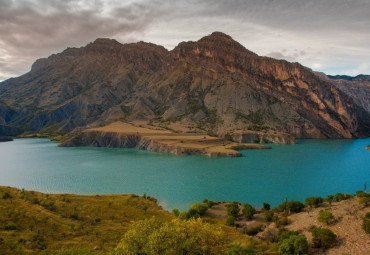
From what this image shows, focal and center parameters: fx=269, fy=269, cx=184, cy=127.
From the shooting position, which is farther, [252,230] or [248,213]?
[248,213]

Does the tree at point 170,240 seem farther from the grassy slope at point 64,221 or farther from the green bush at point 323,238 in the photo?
the green bush at point 323,238

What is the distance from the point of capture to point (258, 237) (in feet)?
140

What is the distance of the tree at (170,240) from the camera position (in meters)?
24.4

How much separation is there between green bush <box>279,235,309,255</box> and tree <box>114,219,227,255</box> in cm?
983

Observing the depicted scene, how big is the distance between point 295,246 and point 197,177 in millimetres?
62317

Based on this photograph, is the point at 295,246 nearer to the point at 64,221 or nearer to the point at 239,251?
the point at 239,251

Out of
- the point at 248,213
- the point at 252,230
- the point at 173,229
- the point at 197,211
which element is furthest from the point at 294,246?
the point at 197,211

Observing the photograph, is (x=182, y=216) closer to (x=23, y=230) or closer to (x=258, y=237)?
(x=258, y=237)

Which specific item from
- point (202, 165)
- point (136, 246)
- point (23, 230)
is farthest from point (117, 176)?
point (136, 246)

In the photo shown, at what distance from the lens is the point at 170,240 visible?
81.1 feet

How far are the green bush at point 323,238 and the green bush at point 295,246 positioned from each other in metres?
2.56

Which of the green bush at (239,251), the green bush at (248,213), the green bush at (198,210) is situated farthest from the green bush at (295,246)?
the green bush at (198,210)

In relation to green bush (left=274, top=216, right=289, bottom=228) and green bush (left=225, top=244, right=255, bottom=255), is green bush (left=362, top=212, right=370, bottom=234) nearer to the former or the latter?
green bush (left=274, top=216, right=289, bottom=228)

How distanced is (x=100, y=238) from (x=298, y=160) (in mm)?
109008
